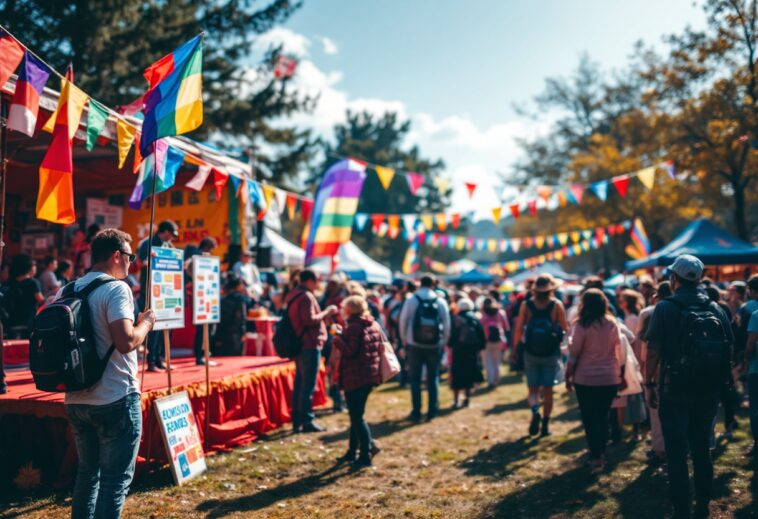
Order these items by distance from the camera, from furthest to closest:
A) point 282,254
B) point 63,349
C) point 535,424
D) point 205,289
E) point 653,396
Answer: point 282,254 < point 535,424 < point 205,289 < point 653,396 < point 63,349

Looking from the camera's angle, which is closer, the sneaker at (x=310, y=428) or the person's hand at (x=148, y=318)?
the person's hand at (x=148, y=318)

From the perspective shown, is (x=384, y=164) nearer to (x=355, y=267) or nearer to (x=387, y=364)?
(x=355, y=267)

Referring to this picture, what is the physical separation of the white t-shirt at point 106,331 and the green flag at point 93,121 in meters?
2.72

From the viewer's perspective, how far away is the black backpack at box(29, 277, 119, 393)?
2982 mm

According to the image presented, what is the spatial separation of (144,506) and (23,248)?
9.16 meters

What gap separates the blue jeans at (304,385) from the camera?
7242mm

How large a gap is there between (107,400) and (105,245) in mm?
886

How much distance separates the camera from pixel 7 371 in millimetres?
6984

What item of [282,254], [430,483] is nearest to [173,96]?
[430,483]

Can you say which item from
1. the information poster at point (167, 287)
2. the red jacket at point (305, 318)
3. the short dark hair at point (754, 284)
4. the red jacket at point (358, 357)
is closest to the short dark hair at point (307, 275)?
the red jacket at point (305, 318)

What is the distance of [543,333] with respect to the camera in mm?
6578

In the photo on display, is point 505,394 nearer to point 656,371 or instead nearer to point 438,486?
point 438,486

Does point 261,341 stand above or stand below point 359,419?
above

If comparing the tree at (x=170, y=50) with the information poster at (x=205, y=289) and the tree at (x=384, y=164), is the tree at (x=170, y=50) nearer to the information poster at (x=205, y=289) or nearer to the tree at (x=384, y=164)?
the information poster at (x=205, y=289)
